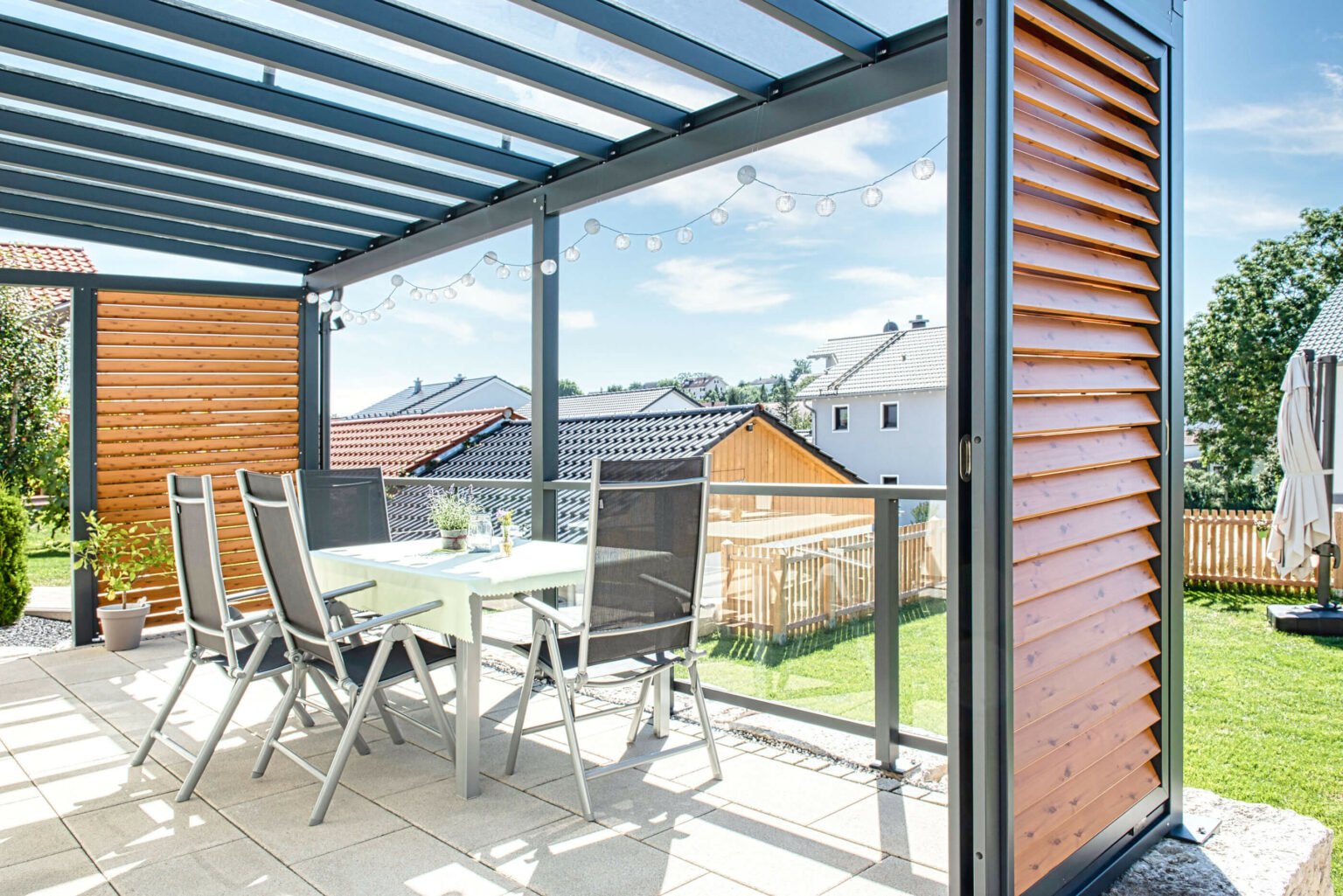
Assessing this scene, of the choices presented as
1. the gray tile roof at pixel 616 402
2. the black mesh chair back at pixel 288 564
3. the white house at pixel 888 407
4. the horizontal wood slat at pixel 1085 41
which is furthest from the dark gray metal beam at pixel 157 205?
the white house at pixel 888 407

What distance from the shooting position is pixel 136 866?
2.68m

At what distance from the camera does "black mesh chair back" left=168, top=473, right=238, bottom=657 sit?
11.1ft

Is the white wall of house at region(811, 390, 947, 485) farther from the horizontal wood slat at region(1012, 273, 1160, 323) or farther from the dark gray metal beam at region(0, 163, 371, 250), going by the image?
the horizontal wood slat at region(1012, 273, 1160, 323)

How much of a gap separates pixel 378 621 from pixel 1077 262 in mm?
2474

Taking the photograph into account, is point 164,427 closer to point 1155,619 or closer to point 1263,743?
point 1155,619

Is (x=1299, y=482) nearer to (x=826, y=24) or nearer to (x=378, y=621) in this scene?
(x=826, y=24)

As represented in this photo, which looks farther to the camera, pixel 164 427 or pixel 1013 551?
pixel 164 427

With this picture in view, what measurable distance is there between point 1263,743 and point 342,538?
19.1ft

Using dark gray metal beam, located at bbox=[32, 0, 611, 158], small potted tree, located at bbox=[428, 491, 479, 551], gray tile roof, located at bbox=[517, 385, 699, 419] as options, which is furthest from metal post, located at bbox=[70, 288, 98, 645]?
gray tile roof, located at bbox=[517, 385, 699, 419]

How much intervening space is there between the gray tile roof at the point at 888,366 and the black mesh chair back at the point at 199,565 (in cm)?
2151

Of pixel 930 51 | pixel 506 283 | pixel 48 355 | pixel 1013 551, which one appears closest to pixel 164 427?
pixel 48 355

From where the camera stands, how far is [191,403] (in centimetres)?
662

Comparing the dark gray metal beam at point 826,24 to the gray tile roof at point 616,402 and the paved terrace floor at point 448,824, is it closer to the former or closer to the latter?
the paved terrace floor at point 448,824

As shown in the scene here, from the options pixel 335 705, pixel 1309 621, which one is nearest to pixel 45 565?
pixel 335 705
